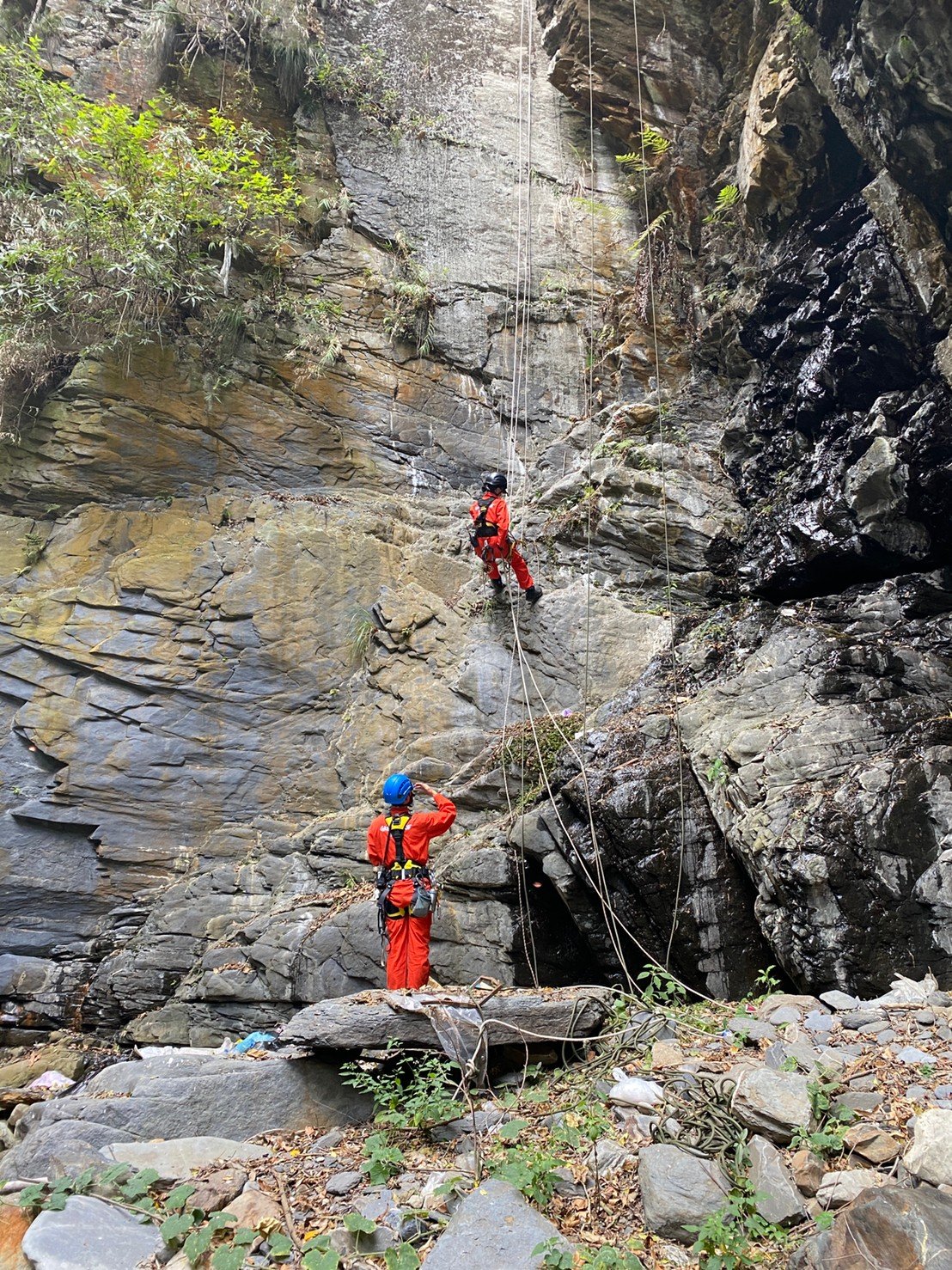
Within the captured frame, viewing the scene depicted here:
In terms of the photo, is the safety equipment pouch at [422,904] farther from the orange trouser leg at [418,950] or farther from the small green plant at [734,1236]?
the small green plant at [734,1236]

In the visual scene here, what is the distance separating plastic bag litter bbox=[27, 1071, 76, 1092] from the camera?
666 cm

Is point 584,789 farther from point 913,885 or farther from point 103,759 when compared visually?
point 103,759

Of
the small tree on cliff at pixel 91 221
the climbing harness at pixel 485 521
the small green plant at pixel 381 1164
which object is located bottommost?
the small green plant at pixel 381 1164

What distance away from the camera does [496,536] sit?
861cm

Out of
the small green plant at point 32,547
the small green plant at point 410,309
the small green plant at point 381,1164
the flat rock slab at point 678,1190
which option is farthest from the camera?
the small green plant at point 410,309

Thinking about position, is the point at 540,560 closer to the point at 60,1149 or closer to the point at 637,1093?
the point at 637,1093

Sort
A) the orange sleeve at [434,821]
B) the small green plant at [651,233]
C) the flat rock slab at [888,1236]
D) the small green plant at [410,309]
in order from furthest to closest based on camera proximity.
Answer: the small green plant at [410,309], the small green plant at [651,233], the orange sleeve at [434,821], the flat rock slab at [888,1236]

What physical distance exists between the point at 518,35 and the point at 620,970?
55.0ft

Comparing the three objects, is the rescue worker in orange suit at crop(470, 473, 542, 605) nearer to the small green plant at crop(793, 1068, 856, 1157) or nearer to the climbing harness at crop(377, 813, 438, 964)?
the climbing harness at crop(377, 813, 438, 964)

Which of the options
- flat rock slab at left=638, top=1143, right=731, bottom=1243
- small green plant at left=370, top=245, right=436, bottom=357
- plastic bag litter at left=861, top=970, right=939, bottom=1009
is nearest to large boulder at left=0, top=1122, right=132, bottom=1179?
flat rock slab at left=638, top=1143, right=731, bottom=1243

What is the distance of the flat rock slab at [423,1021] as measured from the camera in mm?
4266

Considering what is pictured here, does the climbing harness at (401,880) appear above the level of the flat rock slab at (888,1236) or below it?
above

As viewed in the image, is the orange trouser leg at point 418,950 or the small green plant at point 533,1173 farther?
the orange trouser leg at point 418,950

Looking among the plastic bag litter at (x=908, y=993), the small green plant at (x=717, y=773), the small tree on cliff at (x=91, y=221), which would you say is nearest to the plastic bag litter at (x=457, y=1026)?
the plastic bag litter at (x=908, y=993)
